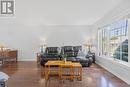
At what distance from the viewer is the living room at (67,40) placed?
626 centimetres

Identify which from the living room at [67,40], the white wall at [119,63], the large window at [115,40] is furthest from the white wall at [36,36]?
the white wall at [119,63]

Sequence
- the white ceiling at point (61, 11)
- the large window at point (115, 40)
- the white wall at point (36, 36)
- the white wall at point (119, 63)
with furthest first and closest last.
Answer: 1. the white wall at point (36, 36)
2. the white ceiling at point (61, 11)
3. the large window at point (115, 40)
4. the white wall at point (119, 63)

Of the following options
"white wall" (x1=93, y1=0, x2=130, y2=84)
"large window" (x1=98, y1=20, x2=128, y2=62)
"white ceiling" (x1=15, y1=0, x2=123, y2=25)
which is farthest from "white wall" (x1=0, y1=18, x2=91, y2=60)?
"white wall" (x1=93, y1=0, x2=130, y2=84)

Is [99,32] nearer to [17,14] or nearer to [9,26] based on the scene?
[17,14]

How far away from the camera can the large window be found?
6.85 metres

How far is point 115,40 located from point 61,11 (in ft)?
10.8

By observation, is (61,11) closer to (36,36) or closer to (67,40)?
(67,40)

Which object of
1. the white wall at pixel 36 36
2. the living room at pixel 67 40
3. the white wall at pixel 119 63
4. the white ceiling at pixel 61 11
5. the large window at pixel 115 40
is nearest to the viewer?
the white wall at pixel 119 63

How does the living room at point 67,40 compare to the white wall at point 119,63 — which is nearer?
the white wall at point 119,63

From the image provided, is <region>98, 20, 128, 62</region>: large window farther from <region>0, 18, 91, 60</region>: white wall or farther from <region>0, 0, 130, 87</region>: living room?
<region>0, 18, 91, 60</region>: white wall

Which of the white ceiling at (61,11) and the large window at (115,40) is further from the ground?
the white ceiling at (61,11)

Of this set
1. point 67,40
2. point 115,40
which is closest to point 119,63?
point 115,40

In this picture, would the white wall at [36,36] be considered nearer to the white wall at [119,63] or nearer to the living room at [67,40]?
the living room at [67,40]

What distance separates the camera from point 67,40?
12375 mm
